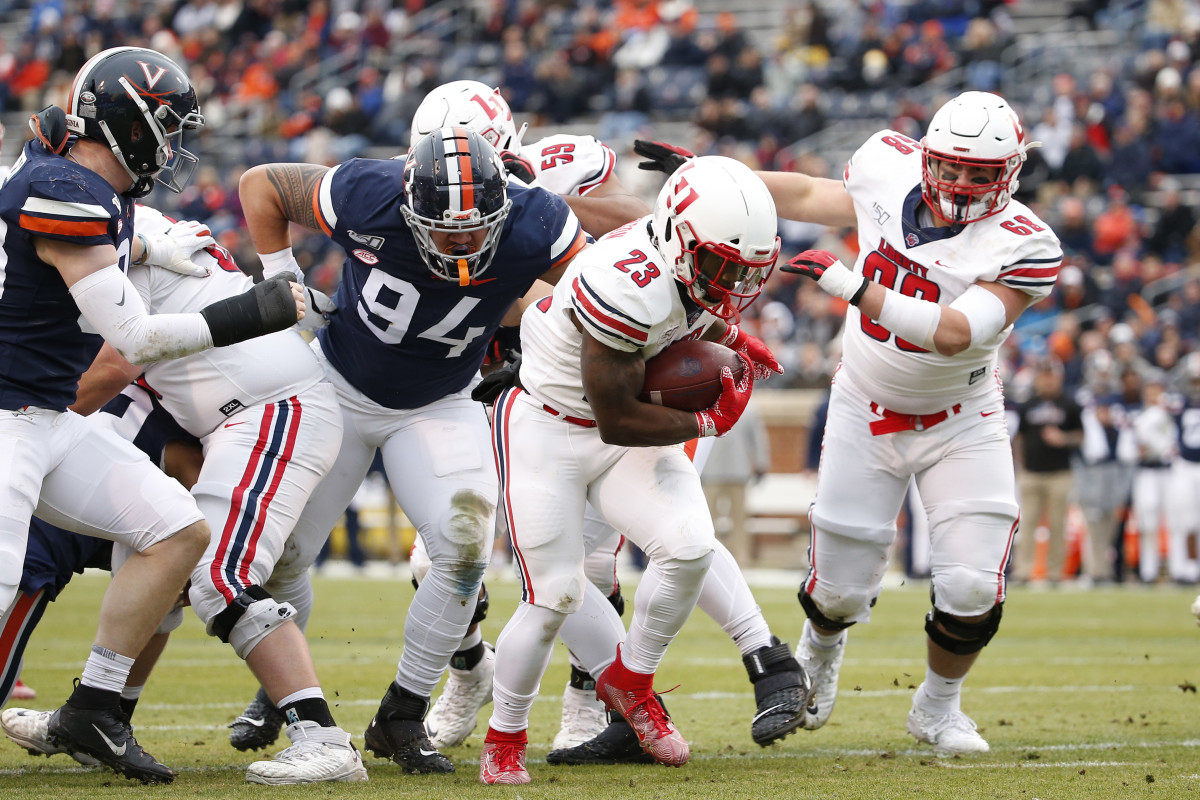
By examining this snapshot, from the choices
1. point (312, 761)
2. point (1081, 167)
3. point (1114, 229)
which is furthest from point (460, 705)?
point (1081, 167)

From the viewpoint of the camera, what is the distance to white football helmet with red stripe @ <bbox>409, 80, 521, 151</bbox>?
5012mm

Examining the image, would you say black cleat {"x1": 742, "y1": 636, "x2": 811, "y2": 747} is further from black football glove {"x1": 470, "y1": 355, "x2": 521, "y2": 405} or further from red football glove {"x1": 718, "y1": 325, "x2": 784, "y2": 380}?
black football glove {"x1": 470, "y1": 355, "x2": 521, "y2": 405}

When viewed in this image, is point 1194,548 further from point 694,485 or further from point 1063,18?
point 694,485

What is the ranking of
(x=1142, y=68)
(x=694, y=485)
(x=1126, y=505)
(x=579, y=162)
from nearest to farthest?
(x=694, y=485) → (x=579, y=162) → (x=1126, y=505) → (x=1142, y=68)

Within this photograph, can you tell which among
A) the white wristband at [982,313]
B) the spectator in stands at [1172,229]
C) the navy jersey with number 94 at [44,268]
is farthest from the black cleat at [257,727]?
the spectator in stands at [1172,229]

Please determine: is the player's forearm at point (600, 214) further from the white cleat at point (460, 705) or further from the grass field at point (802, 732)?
the grass field at point (802, 732)

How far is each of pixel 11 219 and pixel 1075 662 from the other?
18.3 ft

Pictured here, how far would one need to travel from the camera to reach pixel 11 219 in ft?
12.4

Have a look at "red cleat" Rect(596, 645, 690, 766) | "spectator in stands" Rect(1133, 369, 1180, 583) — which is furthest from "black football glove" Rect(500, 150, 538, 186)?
"spectator in stands" Rect(1133, 369, 1180, 583)

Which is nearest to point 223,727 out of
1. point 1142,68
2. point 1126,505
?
point 1126,505

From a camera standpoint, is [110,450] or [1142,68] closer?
[110,450]

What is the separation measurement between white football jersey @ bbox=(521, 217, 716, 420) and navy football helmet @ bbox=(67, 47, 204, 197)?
1.16 m

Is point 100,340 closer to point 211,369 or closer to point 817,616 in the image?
point 211,369

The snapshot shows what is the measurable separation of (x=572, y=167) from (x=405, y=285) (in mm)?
1032
